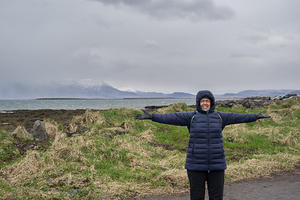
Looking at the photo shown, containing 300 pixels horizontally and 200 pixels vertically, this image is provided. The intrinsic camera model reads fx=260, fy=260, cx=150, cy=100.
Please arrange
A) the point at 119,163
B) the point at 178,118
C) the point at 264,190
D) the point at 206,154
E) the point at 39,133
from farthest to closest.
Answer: the point at 39,133 → the point at 119,163 → the point at 264,190 → the point at 178,118 → the point at 206,154

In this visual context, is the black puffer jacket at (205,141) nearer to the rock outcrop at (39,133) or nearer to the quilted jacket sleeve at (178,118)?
the quilted jacket sleeve at (178,118)

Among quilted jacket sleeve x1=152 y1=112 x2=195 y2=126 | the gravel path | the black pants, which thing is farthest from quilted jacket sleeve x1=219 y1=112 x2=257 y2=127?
the gravel path

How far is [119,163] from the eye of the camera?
927 centimetres

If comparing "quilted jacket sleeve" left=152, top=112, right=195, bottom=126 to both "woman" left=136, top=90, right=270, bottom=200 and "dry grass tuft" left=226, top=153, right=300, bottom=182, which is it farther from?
"dry grass tuft" left=226, top=153, right=300, bottom=182

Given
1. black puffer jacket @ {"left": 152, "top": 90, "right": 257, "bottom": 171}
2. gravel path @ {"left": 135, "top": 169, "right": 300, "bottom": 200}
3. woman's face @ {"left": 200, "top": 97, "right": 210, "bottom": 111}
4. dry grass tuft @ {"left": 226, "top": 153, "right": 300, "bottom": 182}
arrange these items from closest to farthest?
black puffer jacket @ {"left": 152, "top": 90, "right": 257, "bottom": 171} → woman's face @ {"left": 200, "top": 97, "right": 210, "bottom": 111} → gravel path @ {"left": 135, "top": 169, "right": 300, "bottom": 200} → dry grass tuft @ {"left": 226, "top": 153, "right": 300, "bottom": 182}

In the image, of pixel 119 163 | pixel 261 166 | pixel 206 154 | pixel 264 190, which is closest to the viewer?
pixel 206 154

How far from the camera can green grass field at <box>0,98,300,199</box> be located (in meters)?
7.07

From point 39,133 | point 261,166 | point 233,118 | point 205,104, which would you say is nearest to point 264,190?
point 261,166

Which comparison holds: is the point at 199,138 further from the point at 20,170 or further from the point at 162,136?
the point at 162,136

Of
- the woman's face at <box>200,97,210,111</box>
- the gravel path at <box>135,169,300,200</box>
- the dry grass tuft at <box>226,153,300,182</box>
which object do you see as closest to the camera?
the woman's face at <box>200,97,210,111</box>

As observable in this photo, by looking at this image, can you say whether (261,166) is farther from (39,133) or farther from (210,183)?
(39,133)

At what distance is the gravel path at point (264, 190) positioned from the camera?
21.9ft

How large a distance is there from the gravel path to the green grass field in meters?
0.44

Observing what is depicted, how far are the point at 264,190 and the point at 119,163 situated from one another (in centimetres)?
474
